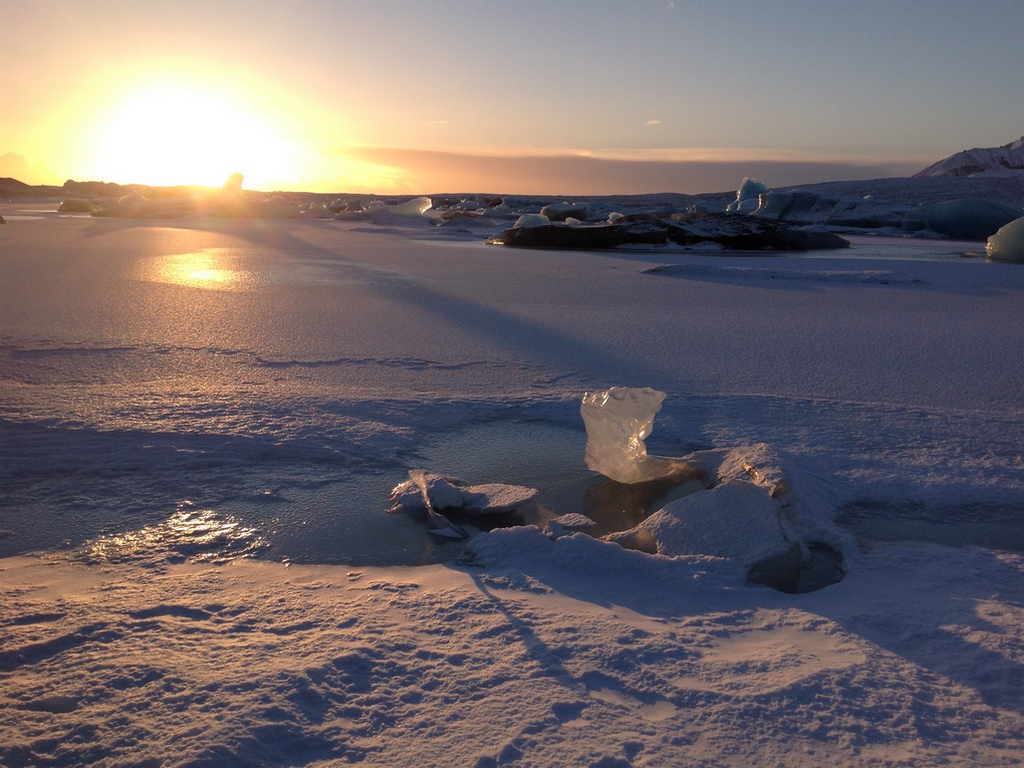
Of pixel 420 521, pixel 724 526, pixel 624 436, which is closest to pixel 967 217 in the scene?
pixel 624 436

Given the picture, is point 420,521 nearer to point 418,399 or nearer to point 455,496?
point 455,496

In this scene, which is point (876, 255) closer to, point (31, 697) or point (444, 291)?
point (444, 291)

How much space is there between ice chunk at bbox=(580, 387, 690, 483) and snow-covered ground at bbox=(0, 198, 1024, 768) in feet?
0.30

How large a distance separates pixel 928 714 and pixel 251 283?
5.20 metres

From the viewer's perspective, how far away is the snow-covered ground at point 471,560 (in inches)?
40.6

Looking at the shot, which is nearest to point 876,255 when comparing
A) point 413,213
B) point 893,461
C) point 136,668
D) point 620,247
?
point 620,247

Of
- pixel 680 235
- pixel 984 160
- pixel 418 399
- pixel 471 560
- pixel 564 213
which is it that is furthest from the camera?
pixel 984 160

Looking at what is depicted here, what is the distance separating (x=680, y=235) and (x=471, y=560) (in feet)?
30.2

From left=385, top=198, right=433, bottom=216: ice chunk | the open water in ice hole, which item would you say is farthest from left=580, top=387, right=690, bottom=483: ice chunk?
left=385, top=198, right=433, bottom=216: ice chunk

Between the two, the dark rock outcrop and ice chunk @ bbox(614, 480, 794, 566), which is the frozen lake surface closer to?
ice chunk @ bbox(614, 480, 794, 566)

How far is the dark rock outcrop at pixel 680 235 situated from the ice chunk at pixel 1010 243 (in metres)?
2.38

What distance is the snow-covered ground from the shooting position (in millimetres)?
1030

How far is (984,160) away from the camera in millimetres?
37750

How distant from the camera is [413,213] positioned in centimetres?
2016
